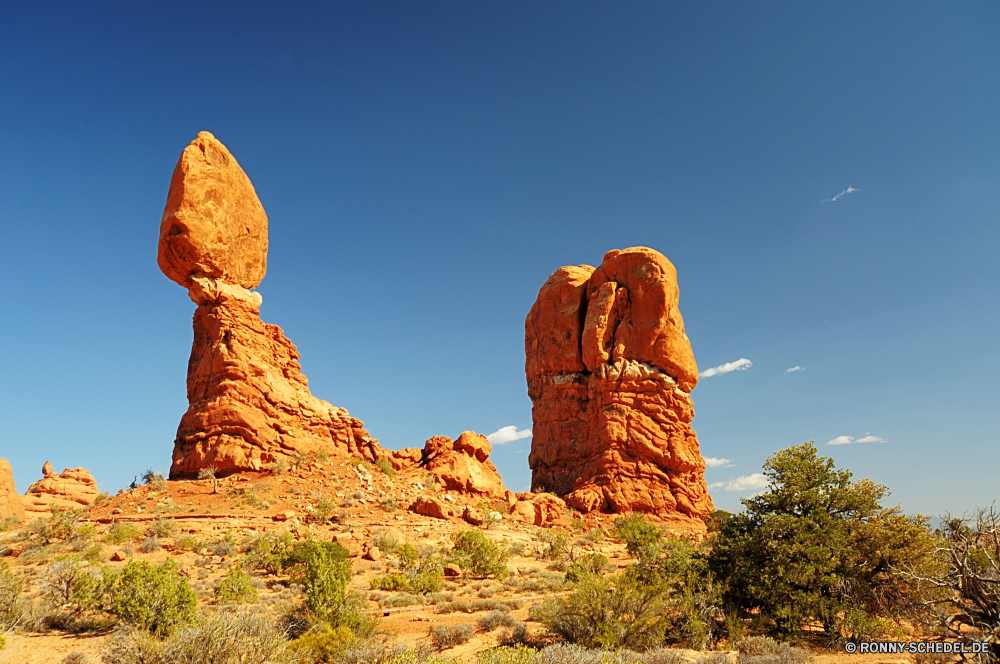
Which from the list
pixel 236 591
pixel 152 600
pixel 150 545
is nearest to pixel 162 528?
pixel 150 545

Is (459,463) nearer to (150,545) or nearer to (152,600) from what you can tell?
(150,545)

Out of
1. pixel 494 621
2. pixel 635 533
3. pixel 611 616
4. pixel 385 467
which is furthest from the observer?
pixel 385 467

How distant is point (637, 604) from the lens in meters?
9.83

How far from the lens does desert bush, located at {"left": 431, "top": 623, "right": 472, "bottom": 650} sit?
32.4 ft

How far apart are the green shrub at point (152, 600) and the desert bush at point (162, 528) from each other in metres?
8.95

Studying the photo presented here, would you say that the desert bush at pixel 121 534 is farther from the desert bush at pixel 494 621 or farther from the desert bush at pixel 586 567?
Result: the desert bush at pixel 586 567

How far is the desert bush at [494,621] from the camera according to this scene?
10875 mm

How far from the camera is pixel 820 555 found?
10.1 meters

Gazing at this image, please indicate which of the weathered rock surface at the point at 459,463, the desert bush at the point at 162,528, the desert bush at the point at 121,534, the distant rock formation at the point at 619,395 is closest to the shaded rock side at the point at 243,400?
the weathered rock surface at the point at 459,463

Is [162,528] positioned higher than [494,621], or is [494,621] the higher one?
[162,528]

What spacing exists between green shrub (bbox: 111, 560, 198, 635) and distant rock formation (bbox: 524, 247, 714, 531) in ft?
75.3

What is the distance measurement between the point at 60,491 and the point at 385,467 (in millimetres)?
20333

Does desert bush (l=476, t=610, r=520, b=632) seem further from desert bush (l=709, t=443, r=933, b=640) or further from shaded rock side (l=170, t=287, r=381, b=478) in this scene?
shaded rock side (l=170, t=287, r=381, b=478)

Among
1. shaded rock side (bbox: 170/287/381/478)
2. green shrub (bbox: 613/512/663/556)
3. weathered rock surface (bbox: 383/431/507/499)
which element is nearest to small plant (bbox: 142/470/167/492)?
shaded rock side (bbox: 170/287/381/478)
